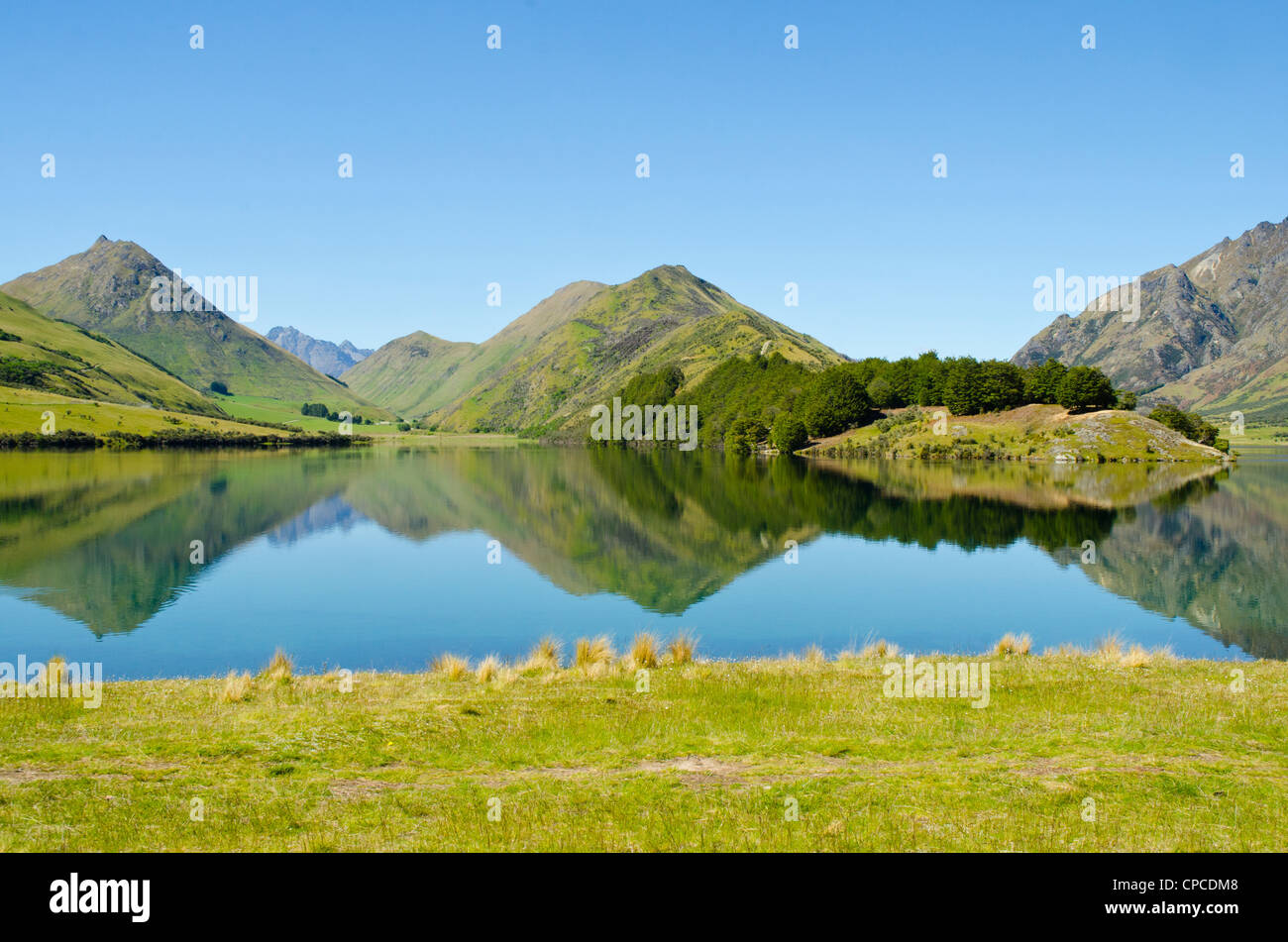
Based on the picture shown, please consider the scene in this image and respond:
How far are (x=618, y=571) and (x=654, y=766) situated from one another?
34.0 m

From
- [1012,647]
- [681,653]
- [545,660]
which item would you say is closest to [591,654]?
[545,660]

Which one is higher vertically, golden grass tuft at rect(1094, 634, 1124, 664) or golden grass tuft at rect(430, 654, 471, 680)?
golden grass tuft at rect(430, 654, 471, 680)

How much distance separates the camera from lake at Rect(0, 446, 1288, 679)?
32.1m

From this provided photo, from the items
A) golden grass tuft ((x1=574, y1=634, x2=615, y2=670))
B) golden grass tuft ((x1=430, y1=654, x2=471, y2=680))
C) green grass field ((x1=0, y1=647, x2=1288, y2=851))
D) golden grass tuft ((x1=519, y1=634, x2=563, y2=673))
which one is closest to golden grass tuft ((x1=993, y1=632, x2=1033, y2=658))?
green grass field ((x1=0, y1=647, x2=1288, y2=851))

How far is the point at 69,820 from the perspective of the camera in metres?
11.5

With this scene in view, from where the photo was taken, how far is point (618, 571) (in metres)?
48.2

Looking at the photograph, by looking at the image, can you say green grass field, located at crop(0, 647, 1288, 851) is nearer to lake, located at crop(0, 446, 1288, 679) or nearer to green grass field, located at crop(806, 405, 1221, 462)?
lake, located at crop(0, 446, 1288, 679)

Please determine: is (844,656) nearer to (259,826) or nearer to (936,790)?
(936,790)

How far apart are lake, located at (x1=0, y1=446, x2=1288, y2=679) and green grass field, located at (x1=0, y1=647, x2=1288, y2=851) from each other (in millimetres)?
10200

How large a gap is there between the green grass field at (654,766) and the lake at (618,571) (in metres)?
10.2

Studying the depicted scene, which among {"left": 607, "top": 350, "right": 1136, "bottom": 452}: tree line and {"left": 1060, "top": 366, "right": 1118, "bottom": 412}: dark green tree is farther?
{"left": 607, "top": 350, "right": 1136, "bottom": 452}: tree line

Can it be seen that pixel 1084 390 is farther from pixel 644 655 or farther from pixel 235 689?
pixel 235 689

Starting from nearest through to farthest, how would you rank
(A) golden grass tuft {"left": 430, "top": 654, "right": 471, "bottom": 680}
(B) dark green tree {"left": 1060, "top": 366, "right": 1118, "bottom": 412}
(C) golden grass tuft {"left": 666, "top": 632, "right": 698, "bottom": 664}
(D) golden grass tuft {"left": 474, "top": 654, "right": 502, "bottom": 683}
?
(D) golden grass tuft {"left": 474, "top": 654, "right": 502, "bottom": 683}
(A) golden grass tuft {"left": 430, "top": 654, "right": 471, "bottom": 680}
(C) golden grass tuft {"left": 666, "top": 632, "right": 698, "bottom": 664}
(B) dark green tree {"left": 1060, "top": 366, "right": 1118, "bottom": 412}

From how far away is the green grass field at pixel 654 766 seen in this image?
11.0 meters
